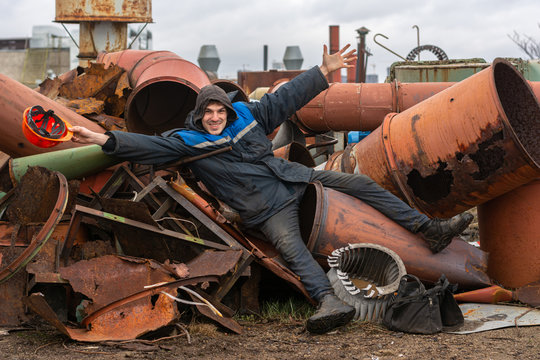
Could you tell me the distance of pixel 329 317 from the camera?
12.3 ft

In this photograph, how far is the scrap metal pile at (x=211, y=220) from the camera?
12.1ft

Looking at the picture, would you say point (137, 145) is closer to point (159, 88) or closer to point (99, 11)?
point (159, 88)

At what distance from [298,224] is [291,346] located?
1007mm

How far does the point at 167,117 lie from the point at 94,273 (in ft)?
11.0

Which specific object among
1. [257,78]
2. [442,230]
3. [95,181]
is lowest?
[442,230]

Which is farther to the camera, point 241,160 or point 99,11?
point 99,11

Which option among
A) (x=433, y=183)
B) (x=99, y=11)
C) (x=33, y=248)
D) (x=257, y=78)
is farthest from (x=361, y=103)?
(x=257, y=78)

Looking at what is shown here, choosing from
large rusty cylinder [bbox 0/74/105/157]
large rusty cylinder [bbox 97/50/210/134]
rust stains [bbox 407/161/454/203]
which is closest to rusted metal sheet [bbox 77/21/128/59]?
large rusty cylinder [bbox 97/50/210/134]

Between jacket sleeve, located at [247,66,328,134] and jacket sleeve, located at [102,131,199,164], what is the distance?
1.93 ft

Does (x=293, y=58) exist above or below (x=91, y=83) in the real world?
above

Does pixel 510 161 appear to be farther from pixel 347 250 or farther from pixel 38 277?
pixel 38 277

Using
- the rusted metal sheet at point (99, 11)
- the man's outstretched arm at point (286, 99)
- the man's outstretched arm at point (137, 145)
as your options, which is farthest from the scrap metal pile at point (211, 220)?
the rusted metal sheet at point (99, 11)

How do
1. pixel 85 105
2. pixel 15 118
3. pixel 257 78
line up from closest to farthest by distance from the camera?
pixel 15 118 < pixel 85 105 < pixel 257 78

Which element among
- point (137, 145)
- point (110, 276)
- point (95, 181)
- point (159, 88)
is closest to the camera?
point (110, 276)
